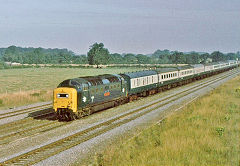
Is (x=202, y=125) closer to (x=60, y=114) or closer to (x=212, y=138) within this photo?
(x=212, y=138)

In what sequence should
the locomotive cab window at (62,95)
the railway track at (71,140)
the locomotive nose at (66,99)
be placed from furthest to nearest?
the locomotive cab window at (62,95), the locomotive nose at (66,99), the railway track at (71,140)

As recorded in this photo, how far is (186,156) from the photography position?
12.5 meters

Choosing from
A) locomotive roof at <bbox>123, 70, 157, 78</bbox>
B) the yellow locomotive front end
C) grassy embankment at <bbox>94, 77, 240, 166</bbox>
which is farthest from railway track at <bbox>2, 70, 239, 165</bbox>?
locomotive roof at <bbox>123, 70, 157, 78</bbox>

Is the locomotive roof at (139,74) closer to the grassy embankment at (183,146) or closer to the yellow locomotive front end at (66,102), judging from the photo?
the yellow locomotive front end at (66,102)

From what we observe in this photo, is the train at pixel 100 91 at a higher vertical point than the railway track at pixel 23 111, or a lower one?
higher

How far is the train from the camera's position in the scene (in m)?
22.6

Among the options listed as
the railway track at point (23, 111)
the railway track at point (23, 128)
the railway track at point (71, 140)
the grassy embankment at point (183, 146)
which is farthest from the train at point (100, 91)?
the grassy embankment at point (183, 146)

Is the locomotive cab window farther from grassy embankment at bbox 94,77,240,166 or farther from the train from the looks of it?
grassy embankment at bbox 94,77,240,166

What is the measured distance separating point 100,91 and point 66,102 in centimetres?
424

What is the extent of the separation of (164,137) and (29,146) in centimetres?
740

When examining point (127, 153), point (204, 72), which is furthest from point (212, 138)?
point (204, 72)

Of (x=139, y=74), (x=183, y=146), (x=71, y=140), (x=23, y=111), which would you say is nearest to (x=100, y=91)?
(x=23, y=111)

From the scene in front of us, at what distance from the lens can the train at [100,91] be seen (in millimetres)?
22609

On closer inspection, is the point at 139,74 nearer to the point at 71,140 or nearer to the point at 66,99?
the point at 66,99
